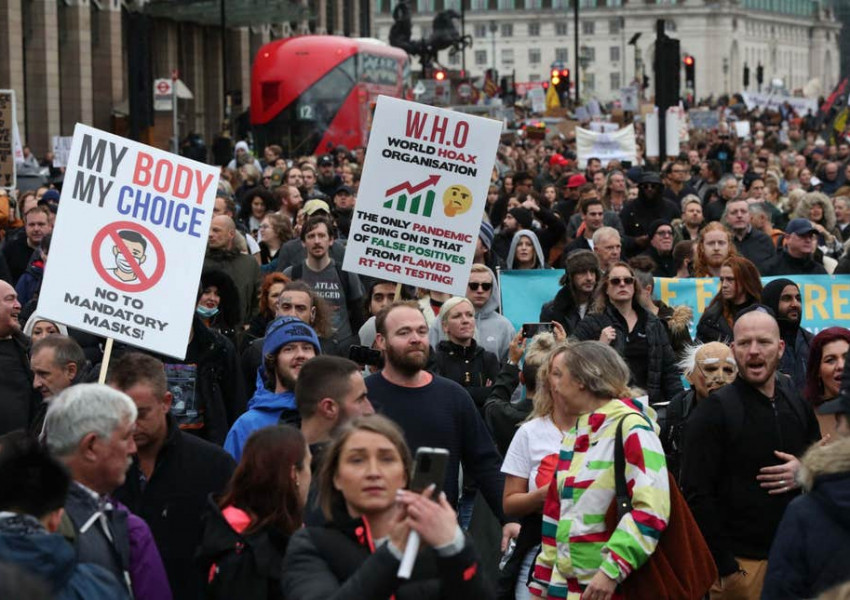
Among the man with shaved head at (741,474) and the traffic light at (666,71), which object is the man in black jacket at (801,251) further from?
the traffic light at (666,71)

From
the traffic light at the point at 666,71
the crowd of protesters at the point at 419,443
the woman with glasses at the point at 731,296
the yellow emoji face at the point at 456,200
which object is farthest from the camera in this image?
the traffic light at the point at 666,71

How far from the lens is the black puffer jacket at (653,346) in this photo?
950 centimetres

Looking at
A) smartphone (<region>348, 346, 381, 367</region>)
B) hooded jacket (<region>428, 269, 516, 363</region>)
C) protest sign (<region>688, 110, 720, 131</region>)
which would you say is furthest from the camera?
protest sign (<region>688, 110, 720, 131</region>)

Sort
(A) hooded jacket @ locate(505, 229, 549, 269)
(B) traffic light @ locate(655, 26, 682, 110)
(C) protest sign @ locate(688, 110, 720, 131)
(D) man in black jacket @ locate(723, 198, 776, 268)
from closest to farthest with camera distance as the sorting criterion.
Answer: (A) hooded jacket @ locate(505, 229, 549, 269)
(D) man in black jacket @ locate(723, 198, 776, 268)
(B) traffic light @ locate(655, 26, 682, 110)
(C) protest sign @ locate(688, 110, 720, 131)

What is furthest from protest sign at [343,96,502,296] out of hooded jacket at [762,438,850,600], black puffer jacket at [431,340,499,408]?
hooded jacket at [762,438,850,600]

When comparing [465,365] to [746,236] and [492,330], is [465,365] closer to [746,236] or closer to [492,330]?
[492,330]

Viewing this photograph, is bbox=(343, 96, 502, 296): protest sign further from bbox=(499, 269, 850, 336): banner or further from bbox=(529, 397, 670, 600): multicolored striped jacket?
bbox=(529, 397, 670, 600): multicolored striped jacket

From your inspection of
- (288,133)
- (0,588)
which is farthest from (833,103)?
(0,588)

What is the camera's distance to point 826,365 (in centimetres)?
756

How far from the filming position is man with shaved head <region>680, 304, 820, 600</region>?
22.7 feet

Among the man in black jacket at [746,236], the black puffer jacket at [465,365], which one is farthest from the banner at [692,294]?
the black puffer jacket at [465,365]

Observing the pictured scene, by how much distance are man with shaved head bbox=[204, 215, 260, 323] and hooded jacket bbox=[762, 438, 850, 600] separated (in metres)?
6.96

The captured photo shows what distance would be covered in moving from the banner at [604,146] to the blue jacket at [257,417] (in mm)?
20545

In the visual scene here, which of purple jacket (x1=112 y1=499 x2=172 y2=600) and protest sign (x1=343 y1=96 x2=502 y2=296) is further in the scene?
protest sign (x1=343 y1=96 x2=502 y2=296)
